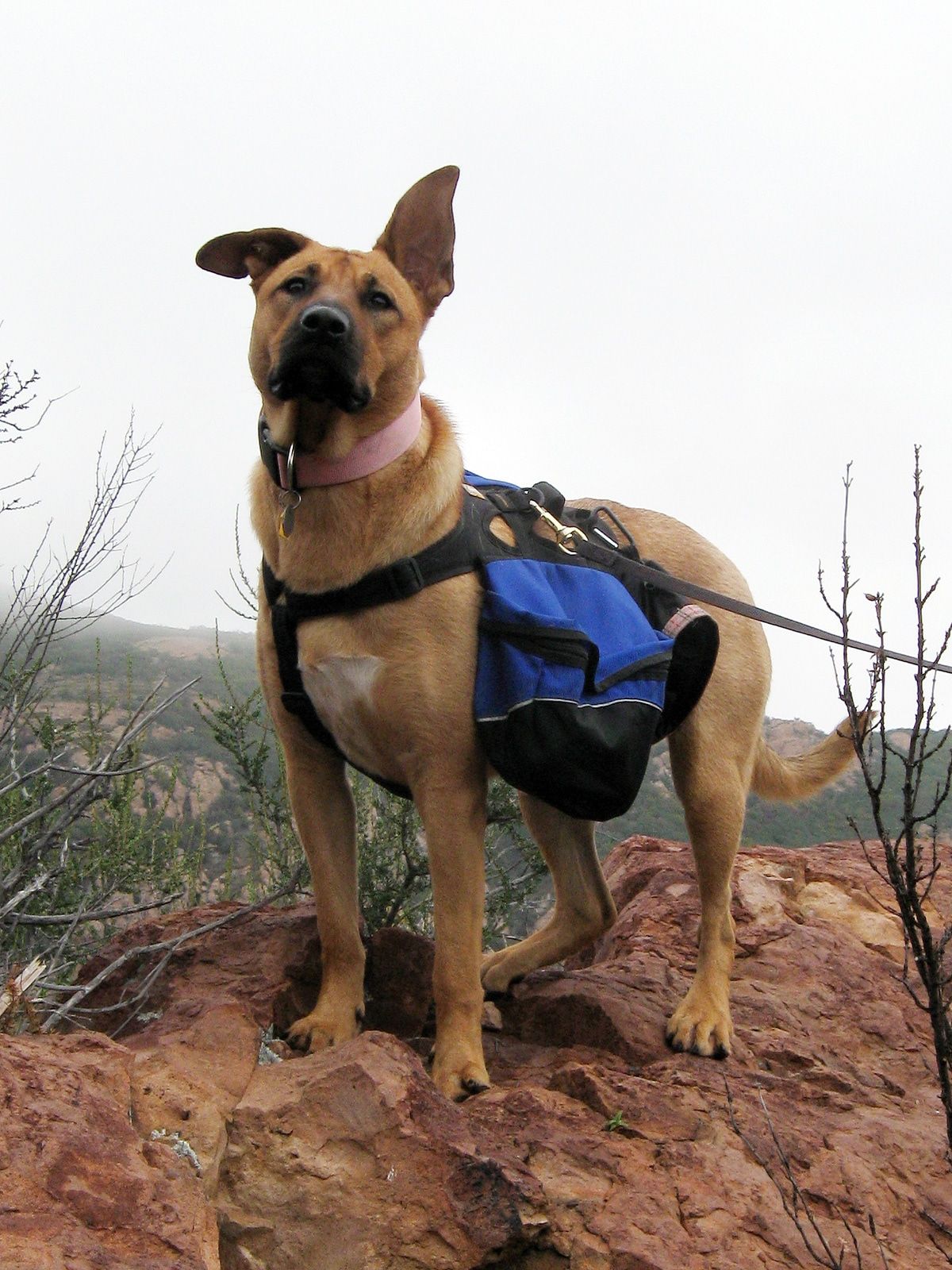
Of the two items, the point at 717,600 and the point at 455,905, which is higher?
the point at 717,600

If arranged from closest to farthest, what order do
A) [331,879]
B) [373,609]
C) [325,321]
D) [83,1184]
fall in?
[83,1184], [325,321], [373,609], [331,879]

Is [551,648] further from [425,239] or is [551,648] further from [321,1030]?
[425,239]

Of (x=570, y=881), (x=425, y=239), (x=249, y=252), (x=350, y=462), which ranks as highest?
(x=425, y=239)

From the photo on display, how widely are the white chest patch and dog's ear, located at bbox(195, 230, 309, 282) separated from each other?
1.45 metres

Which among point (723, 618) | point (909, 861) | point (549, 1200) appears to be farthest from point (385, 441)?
point (549, 1200)

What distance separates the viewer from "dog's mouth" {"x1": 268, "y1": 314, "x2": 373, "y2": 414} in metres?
3.39

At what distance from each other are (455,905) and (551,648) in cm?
87

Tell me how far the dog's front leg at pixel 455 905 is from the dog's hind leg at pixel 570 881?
3.98 ft

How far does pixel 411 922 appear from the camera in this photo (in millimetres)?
6547

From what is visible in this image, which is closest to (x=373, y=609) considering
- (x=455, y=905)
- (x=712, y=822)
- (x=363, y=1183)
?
(x=455, y=905)

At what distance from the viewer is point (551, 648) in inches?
141

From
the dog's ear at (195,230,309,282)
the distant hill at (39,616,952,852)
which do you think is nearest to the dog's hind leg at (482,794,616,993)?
the dog's ear at (195,230,309,282)

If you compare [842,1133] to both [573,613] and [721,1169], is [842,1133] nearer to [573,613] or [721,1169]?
[721,1169]

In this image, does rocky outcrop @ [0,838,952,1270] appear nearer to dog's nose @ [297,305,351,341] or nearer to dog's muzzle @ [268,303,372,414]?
dog's muzzle @ [268,303,372,414]
